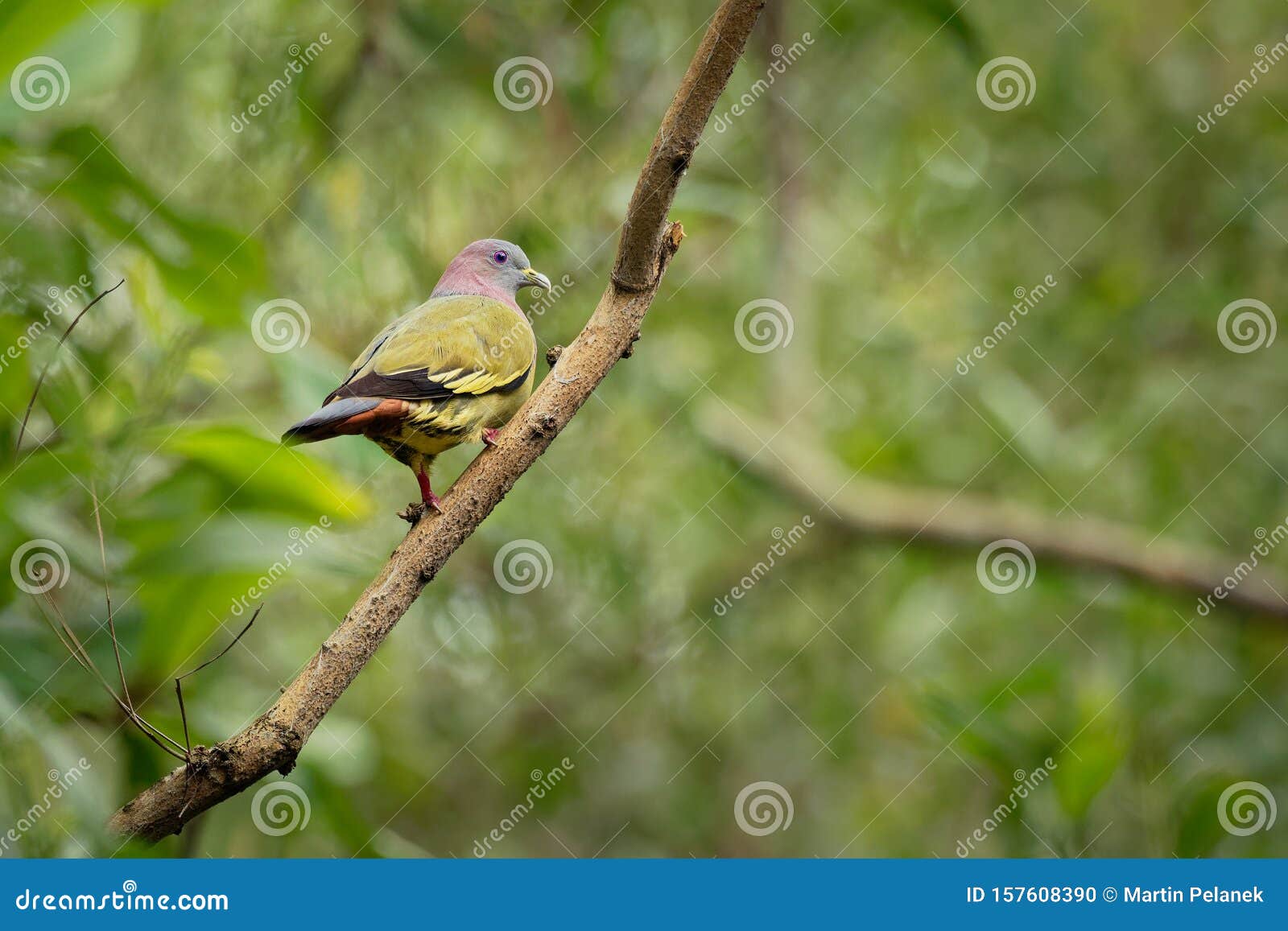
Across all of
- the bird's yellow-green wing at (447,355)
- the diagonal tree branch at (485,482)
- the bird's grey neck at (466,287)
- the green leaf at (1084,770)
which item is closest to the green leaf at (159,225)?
the bird's grey neck at (466,287)

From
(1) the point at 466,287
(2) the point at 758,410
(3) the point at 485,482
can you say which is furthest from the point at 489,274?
(2) the point at 758,410

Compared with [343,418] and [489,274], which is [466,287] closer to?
[489,274]

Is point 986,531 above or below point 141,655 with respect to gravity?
above

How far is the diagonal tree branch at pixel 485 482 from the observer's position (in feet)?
7.75

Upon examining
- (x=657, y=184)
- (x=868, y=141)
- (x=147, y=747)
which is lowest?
(x=147, y=747)

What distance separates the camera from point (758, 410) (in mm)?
7742

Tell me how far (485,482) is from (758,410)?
5.31 meters

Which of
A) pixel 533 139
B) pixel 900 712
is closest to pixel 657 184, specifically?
A: pixel 533 139

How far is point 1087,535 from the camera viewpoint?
6.36 meters

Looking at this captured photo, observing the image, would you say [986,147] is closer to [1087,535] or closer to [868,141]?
[868,141]

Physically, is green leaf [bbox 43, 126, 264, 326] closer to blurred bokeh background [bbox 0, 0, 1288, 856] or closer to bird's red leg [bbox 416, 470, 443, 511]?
blurred bokeh background [bbox 0, 0, 1288, 856]

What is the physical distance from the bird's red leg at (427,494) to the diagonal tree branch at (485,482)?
1.0 inches

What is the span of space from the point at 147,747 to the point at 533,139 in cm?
366

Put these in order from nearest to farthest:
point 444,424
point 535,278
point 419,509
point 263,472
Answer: point 419,509 < point 444,424 < point 535,278 < point 263,472
